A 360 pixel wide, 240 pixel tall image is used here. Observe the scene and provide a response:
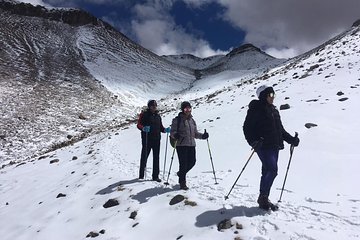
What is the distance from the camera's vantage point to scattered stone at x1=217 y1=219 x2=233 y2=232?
7312 millimetres

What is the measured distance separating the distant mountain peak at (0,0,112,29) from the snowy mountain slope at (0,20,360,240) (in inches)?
2740

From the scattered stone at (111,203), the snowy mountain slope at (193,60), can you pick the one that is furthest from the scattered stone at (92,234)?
the snowy mountain slope at (193,60)

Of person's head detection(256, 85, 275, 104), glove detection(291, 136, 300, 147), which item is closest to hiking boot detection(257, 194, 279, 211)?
glove detection(291, 136, 300, 147)

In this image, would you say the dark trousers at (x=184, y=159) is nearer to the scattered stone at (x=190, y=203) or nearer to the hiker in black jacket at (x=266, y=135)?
the scattered stone at (x=190, y=203)

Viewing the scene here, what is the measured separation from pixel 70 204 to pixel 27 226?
131cm

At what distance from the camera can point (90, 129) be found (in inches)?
1249

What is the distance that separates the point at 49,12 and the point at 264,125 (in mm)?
86402

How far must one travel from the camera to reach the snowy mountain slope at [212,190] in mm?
7535

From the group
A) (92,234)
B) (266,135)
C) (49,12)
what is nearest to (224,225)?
(266,135)

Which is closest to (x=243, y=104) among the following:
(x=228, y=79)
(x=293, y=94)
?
(x=293, y=94)

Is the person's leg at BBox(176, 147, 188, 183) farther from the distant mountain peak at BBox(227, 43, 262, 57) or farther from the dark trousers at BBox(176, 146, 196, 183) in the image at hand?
the distant mountain peak at BBox(227, 43, 262, 57)

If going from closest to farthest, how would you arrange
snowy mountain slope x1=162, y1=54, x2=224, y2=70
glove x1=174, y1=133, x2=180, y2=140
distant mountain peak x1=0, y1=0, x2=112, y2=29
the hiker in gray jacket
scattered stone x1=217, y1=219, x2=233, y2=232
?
1. scattered stone x1=217, y1=219, x2=233, y2=232
2. glove x1=174, y1=133, x2=180, y2=140
3. the hiker in gray jacket
4. distant mountain peak x1=0, y1=0, x2=112, y2=29
5. snowy mountain slope x1=162, y1=54, x2=224, y2=70

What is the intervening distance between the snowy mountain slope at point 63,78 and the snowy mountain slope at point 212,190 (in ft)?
30.5

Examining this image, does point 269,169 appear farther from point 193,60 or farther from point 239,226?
point 193,60
